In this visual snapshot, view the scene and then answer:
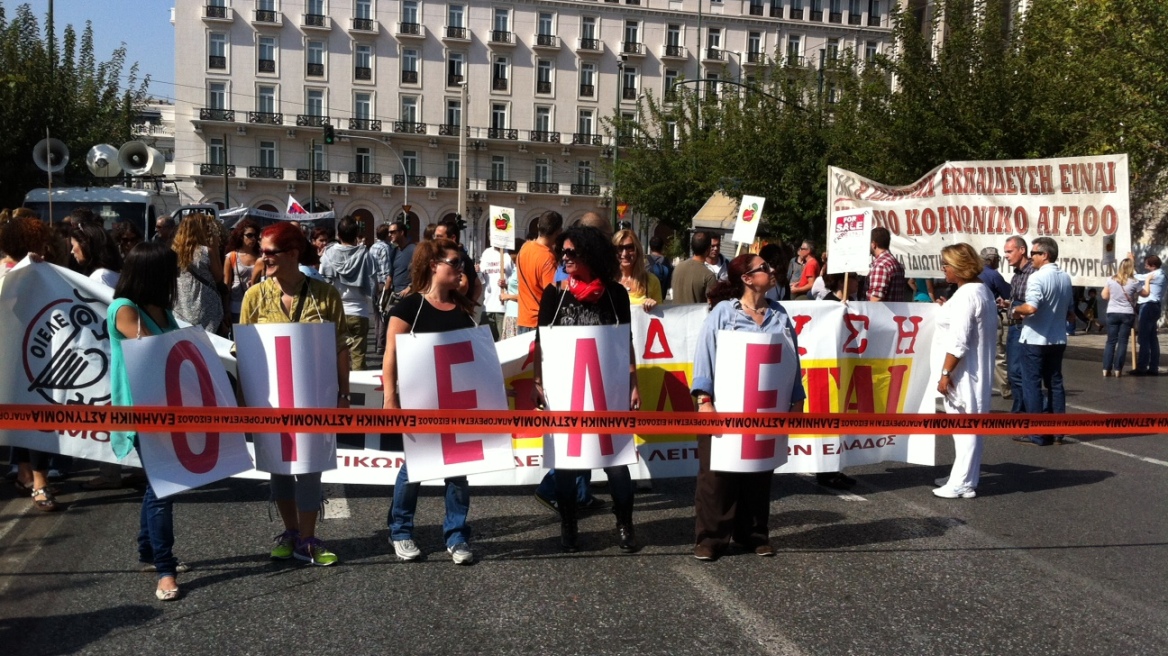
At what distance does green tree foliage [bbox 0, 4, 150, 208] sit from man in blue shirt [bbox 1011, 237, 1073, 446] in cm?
2601

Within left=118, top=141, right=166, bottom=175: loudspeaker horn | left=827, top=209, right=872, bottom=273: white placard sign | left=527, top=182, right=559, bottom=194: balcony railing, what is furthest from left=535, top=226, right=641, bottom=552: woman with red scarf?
left=527, top=182, right=559, bottom=194: balcony railing

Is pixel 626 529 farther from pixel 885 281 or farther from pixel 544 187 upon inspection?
pixel 544 187

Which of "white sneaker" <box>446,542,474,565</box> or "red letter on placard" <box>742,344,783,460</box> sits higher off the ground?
"red letter on placard" <box>742,344,783,460</box>

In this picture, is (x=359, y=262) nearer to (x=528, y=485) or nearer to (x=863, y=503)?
(x=528, y=485)

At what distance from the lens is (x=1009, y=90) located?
20109mm

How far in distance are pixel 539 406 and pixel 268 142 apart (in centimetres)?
6942

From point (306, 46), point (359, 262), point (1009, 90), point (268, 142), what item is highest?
point (306, 46)

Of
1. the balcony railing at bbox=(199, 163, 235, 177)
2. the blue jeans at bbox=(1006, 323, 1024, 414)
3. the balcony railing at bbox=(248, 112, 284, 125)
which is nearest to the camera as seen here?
the blue jeans at bbox=(1006, 323, 1024, 414)

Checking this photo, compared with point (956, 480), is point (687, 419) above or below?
above

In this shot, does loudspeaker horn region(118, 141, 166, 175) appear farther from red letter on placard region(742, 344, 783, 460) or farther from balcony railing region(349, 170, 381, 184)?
balcony railing region(349, 170, 381, 184)

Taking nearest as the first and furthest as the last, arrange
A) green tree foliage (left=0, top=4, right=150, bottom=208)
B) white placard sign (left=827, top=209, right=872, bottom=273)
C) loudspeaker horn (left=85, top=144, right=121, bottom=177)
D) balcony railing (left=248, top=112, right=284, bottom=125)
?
1. white placard sign (left=827, top=209, right=872, bottom=273)
2. loudspeaker horn (left=85, top=144, right=121, bottom=177)
3. green tree foliage (left=0, top=4, right=150, bottom=208)
4. balcony railing (left=248, top=112, right=284, bottom=125)

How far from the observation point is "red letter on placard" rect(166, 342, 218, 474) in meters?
5.29

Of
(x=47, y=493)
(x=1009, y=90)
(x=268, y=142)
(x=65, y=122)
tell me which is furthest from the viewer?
(x=268, y=142)

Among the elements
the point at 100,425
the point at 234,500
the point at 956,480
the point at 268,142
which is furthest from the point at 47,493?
the point at 268,142
